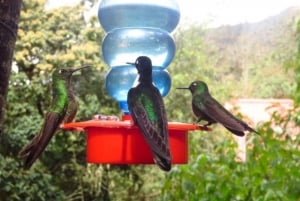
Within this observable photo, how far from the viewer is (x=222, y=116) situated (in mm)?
808

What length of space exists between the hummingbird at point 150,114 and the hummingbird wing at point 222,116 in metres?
0.08

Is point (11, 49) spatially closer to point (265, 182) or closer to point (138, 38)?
point (138, 38)

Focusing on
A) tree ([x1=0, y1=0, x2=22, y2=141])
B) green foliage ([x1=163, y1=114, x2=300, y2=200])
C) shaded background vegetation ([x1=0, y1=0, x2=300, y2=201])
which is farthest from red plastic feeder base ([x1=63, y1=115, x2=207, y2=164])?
shaded background vegetation ([x1=0, y1=0, x2=300, y2=201])

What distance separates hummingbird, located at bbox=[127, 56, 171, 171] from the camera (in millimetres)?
699

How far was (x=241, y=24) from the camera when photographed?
706 centimetres

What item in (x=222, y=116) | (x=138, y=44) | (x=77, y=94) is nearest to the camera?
(x=222, y=116)

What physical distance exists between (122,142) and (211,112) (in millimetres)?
163

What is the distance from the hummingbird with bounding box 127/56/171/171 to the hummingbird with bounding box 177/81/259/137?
0.08 meters

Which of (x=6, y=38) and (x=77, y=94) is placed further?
(x=77, y=94)

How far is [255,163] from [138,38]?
2.46 ft

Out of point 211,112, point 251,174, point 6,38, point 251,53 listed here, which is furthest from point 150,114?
point 251,53

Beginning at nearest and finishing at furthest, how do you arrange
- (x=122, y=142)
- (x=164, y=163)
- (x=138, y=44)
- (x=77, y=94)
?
(x=164, y=163)
(x=122, y=142)
(x=138, y=44)
(x=77, y=94)

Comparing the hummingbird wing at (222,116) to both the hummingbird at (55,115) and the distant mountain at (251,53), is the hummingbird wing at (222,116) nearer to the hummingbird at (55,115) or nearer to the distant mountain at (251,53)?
the hummingbird at (55,115)

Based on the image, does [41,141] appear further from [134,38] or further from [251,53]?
[251,53]
